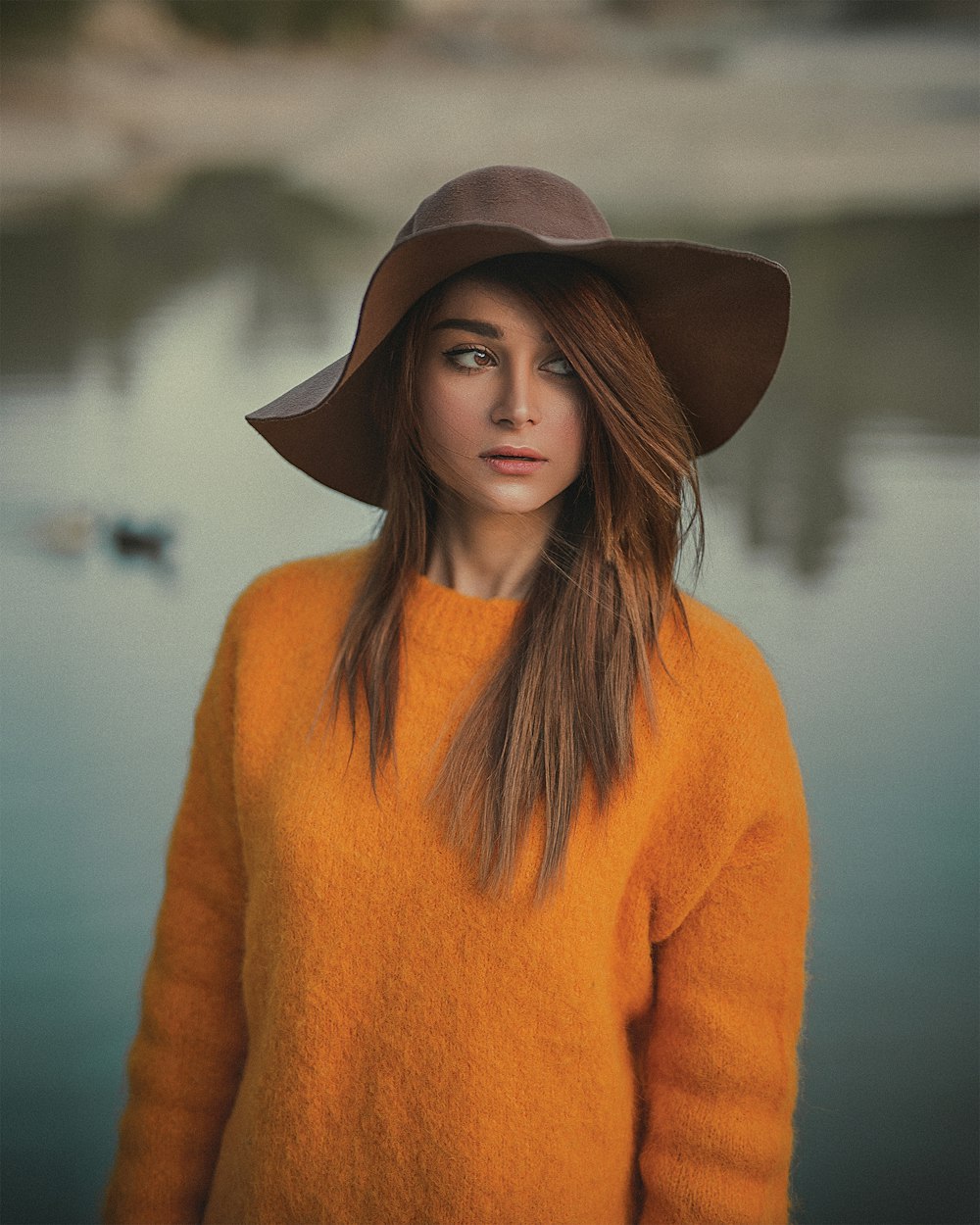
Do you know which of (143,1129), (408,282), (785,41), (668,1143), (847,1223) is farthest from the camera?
(785,41)

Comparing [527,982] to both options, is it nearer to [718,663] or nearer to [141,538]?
[718,663]

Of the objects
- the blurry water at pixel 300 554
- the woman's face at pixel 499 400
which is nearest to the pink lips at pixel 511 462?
the woman's face at pixel 499 400

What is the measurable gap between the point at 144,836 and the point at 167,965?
594 millimetres

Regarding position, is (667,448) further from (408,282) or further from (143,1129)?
(143,1129)

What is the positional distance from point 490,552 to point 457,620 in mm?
62

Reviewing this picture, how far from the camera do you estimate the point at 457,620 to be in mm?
939

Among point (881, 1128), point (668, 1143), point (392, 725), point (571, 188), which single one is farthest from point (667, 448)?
point (881, 1128)

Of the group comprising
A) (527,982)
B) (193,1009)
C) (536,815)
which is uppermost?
(536,815)

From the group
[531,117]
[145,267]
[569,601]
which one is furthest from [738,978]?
[145,267]

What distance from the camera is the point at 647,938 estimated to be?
2.99ft

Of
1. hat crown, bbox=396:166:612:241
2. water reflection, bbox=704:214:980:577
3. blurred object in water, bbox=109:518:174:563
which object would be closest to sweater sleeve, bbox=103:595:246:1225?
hat crown, bbox=396:166:612:241

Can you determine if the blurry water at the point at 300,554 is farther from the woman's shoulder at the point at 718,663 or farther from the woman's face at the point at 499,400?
the woman's face at the point at 499,400

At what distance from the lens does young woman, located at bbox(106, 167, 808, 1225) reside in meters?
0.83

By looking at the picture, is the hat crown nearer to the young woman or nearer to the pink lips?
the young woman
